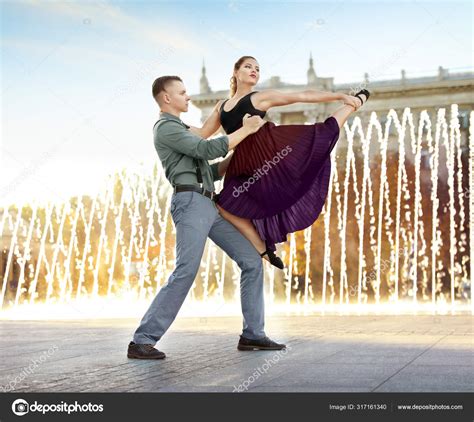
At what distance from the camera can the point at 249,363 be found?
5.20 meters

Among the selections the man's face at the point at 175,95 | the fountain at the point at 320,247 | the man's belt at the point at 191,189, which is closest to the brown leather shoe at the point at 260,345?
the man's belt at the point at 191,189

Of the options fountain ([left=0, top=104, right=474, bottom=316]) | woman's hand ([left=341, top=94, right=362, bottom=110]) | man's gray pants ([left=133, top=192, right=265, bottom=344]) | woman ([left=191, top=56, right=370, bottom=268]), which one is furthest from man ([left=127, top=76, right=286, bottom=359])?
fountain ([left=0, top=104, right=474, bottom=316])

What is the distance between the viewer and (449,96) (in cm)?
5294

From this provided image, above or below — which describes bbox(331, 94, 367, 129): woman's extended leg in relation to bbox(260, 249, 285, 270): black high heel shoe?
above

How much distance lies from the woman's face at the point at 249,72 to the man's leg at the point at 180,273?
2.98ft

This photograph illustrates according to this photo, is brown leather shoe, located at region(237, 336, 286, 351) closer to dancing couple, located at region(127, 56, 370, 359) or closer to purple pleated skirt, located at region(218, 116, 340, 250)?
dancing couple, located at region(127, 56, 370, 359)

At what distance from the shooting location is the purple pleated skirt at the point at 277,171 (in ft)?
19.0

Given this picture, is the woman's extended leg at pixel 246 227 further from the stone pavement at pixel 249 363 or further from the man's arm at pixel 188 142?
the stone pavement at pixel 249 363

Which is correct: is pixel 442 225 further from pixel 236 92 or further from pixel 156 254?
pixel 236 92

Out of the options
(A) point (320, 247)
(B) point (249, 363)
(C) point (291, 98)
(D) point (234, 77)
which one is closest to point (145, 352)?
(B) point (249, 363)

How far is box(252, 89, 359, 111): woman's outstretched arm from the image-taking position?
550cm

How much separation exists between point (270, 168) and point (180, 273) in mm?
958

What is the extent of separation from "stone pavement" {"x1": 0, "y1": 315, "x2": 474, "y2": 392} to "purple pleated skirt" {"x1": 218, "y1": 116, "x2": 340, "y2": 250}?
1019 mm

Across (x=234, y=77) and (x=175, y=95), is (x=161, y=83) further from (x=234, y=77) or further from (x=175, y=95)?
(x=234, y=77)
